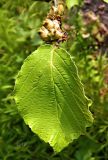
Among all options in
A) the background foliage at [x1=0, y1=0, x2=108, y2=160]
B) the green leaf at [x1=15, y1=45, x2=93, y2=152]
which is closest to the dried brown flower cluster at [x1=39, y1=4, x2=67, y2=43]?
the green leaf at [x1=15, y1=45, x2=93, y2=152]

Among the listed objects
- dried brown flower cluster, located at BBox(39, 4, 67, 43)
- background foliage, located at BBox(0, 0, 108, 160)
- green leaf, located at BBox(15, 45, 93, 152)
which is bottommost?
background foliage, located at BBox(0, 0, 108, 160)

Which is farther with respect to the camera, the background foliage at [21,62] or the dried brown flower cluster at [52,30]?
the background foliage at [21,62]

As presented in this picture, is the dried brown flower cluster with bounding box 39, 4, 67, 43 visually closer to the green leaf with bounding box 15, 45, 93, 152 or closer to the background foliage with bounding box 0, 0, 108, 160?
the green leaf with bounding box 15, 45, 93, 152

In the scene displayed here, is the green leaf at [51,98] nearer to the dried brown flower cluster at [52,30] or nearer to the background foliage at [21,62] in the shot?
the dried brown flower cluster at [52,30]

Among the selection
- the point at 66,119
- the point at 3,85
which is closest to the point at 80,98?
the point at 66,119

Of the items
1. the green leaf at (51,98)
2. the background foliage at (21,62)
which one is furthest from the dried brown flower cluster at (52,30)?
the background foliage at (21,62)

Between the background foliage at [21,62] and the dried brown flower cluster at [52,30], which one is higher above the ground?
the dried brown flower cluster at [52,30]

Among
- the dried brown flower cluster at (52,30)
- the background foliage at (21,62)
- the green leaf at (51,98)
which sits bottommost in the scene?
the background foliage at (21,62)
